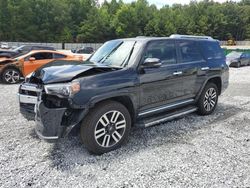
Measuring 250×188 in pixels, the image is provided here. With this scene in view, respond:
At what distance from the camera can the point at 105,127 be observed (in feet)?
13.3

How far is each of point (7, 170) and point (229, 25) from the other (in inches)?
4194

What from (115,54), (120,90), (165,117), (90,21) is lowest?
(165,117)

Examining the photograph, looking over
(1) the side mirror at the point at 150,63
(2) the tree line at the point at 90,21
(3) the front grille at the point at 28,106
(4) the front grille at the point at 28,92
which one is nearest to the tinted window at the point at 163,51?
(1) the side mirror at the point at 150,63

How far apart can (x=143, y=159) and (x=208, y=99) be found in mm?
2848

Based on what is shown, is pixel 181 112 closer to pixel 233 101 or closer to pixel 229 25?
pixel 233 101

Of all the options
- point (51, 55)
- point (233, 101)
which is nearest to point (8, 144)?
point (233, 101)

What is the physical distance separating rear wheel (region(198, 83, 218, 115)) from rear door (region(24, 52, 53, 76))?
7.33 metres

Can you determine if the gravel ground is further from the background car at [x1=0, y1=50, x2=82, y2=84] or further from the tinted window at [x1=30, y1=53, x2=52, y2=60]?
the tinted window at [x1=30, y1=53, x2=52, y2=60]

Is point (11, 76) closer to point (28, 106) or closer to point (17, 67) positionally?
point (17, 67)

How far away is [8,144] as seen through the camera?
14.7 ft

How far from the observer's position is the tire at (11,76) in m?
10.7

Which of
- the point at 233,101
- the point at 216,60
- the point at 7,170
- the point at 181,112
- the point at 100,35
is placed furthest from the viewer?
the point at 100,35

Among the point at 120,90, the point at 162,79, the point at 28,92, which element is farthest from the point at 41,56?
the point at 120,90

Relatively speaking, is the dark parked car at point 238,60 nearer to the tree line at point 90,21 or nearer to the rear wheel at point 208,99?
the rear wheel at point 208,99
